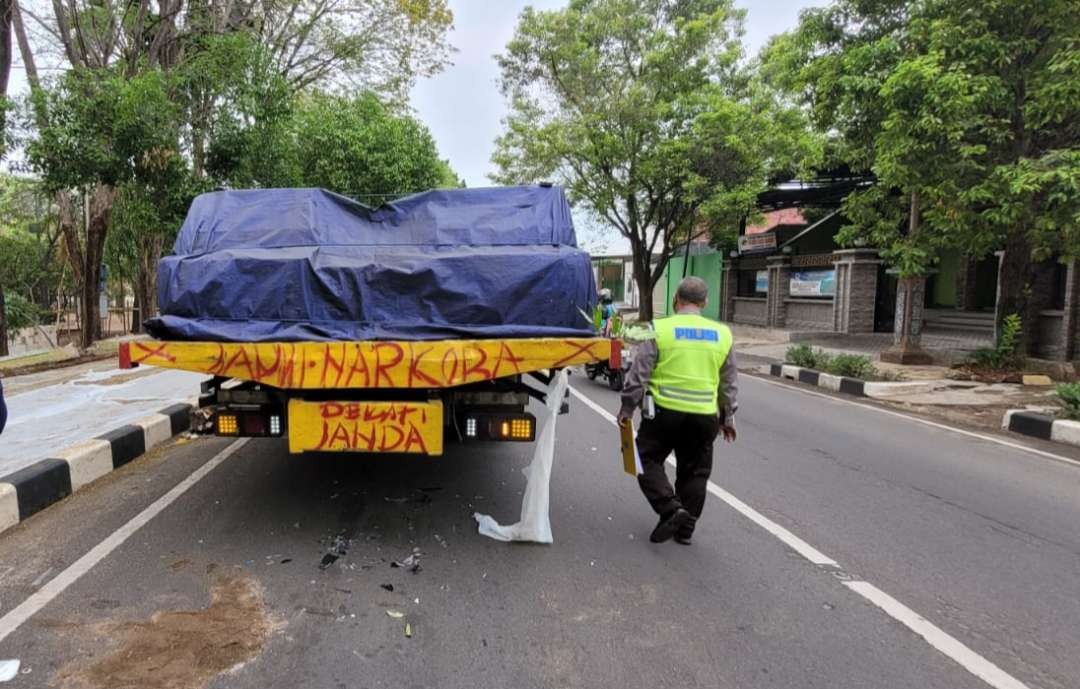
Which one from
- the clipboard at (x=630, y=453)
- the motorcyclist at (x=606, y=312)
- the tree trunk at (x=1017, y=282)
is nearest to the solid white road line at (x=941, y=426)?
the motorcyclist at (x=606, y=312)

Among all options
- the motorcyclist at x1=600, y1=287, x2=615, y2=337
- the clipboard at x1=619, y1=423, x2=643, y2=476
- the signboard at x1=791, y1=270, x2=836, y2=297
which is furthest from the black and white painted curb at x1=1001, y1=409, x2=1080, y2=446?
the signboard at x1=791, y1=270, x2=836, y2=297

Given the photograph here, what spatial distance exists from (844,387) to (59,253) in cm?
3010

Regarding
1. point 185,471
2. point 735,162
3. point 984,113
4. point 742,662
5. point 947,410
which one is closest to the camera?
point 742,662

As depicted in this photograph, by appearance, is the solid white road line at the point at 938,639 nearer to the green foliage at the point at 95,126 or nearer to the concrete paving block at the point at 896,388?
the concrete paving block at the point at 896,388

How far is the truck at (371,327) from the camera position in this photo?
3.68m

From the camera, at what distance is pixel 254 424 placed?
4.11 metres

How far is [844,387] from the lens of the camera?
38.9 feet

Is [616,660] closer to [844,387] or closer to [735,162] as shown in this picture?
[844,387]

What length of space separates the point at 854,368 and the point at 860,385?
0.99 m

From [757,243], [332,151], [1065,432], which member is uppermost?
[332,151]

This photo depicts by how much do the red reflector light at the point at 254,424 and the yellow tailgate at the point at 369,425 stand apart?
44 cm

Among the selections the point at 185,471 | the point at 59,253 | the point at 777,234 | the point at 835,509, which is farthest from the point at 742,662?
the point at 59,253

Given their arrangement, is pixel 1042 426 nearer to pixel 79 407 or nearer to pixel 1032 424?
pixel 1032 424

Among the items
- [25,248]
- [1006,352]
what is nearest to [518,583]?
[1006,352]
